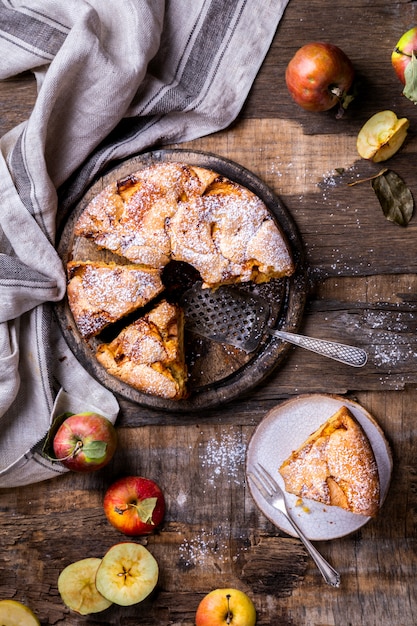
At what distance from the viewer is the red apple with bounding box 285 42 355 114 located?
7.63 feet

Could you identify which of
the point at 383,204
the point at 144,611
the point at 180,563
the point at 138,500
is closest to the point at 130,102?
the point at 383,204

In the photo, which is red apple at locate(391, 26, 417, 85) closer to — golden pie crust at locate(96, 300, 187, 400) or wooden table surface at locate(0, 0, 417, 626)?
Answer: wooden table surface at locate(0, 0, 417, 626)

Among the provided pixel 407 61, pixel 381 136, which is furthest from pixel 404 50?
pixel 381 136

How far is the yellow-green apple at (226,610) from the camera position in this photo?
2484 millimetres

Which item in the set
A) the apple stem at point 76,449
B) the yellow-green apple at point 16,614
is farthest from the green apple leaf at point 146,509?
the yellow-green apple at point 16,614

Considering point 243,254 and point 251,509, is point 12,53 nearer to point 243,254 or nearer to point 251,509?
point 243,254

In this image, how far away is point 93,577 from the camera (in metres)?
2.57

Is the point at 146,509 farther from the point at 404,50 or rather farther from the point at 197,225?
the point at 404,50

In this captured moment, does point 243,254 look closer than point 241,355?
Yes

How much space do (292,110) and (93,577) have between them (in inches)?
80.9

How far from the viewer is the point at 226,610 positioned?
250cm

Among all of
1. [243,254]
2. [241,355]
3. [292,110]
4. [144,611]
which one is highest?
[292,110]

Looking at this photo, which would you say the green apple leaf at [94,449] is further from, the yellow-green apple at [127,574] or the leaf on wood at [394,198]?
the leaf on wood at [394,198]

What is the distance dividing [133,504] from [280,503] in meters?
0.59
